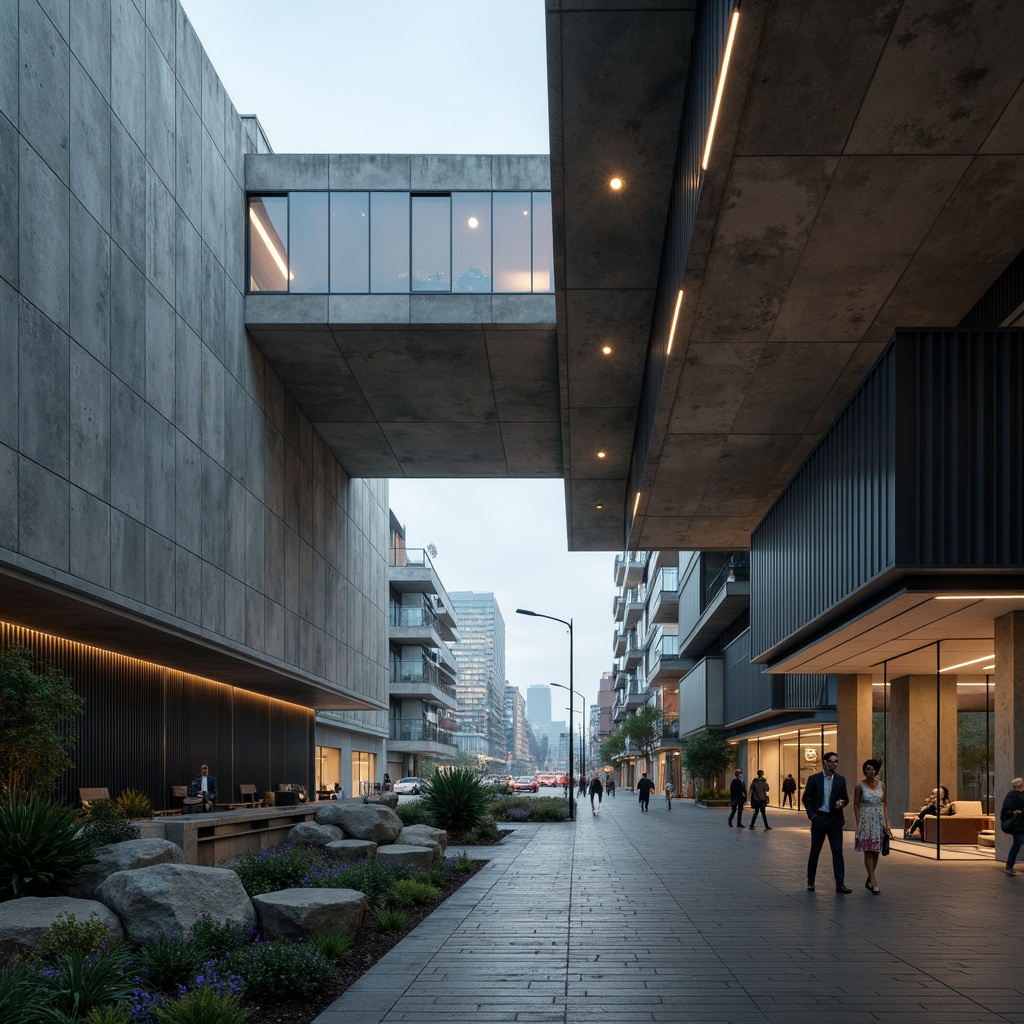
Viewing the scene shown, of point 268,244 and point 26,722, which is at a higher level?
point 268,244

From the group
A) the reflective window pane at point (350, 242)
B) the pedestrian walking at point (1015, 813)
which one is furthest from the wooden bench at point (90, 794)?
the pedestrian walking at point (1015, 813)

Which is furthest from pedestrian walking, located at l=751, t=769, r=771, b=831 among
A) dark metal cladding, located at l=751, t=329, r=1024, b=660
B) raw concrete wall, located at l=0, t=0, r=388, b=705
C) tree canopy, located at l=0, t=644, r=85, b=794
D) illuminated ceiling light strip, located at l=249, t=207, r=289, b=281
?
tree canopy, located at l=0, t=644, r=85, b=794

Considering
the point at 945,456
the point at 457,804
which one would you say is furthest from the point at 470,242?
the point at 945,456

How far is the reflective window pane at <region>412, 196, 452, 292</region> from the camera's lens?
24.2m

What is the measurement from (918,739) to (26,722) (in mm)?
19551

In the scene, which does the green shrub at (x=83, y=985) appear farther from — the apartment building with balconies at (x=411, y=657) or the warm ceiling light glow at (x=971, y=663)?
the apartment building with balconies at (x=411, y=657)

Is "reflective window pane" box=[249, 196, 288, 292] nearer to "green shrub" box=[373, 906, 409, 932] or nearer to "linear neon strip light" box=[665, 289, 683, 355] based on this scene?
"linear neon strip light" box=[665, 289, 683, 355]

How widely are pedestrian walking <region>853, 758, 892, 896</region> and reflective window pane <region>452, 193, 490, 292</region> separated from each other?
14.1 m

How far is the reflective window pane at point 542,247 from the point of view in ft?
77.8

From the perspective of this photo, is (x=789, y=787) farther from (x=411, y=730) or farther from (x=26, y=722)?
(x=411, y=730)

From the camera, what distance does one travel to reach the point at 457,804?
22969 millimetres

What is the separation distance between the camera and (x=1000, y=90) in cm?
922

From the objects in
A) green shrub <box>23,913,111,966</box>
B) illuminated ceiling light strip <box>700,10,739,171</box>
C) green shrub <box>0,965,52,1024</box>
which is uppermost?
illuminated ceiling light strip <box>700,10,739,171</box>

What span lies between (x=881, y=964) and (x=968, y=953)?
111cm
